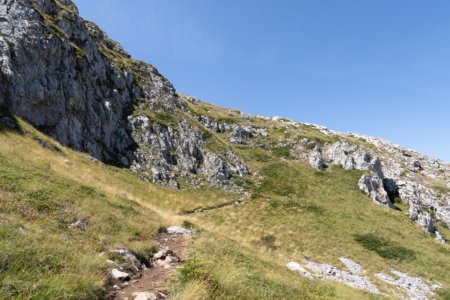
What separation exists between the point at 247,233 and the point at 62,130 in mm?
27188

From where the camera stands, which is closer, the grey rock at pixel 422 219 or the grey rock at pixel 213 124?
the grey rock at pixel 422 219

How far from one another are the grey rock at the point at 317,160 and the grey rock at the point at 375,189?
9332 millimetres

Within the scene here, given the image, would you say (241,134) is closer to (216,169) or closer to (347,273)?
(216,169)

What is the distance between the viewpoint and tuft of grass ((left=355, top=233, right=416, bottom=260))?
39188mm

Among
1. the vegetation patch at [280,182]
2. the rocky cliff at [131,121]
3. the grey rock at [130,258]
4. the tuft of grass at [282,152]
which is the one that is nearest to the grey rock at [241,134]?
the rocky cliff at [131,121]

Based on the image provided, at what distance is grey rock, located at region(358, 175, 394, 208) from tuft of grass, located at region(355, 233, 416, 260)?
49.8 feet

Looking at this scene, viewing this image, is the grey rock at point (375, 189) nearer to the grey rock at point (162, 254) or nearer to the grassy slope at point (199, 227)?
the grassy slope at point (199, 227)

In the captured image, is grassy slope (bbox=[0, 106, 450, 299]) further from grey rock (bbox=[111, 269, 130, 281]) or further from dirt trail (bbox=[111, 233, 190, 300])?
dirt trail (bbox=[111, 233, 190, 300])

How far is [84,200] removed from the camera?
1784cm

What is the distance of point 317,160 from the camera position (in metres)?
68.4

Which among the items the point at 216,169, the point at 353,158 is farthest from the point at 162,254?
the point at 353,158

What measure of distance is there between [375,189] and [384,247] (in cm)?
2149

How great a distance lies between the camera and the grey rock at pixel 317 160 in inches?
2661

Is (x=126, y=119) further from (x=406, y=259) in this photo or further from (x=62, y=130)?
(x=406, y=259)
